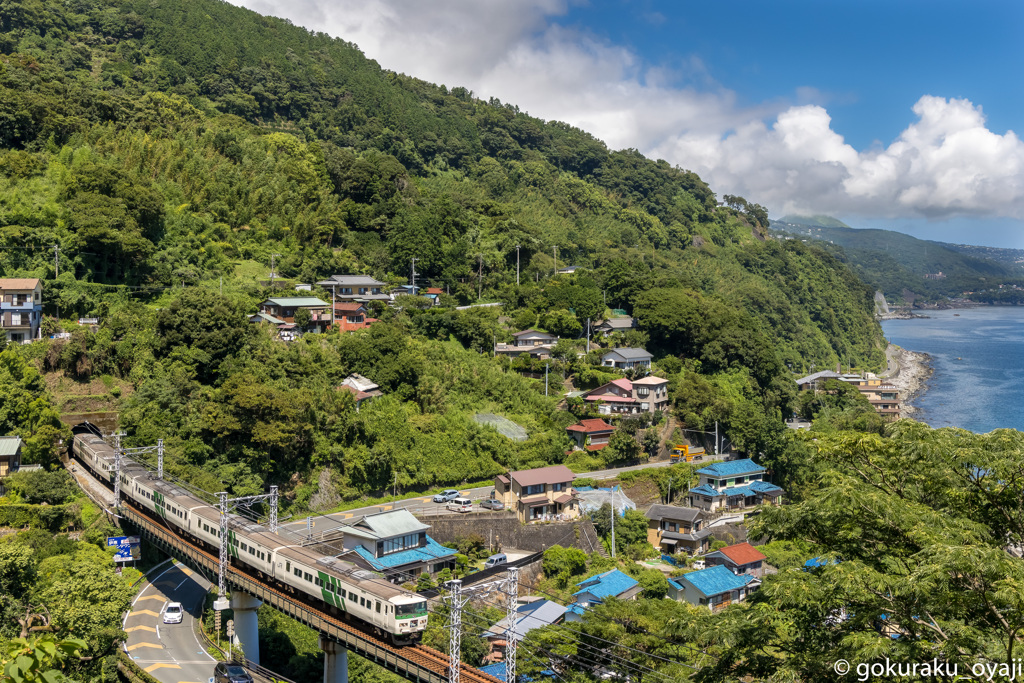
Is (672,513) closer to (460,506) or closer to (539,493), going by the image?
(539,493)

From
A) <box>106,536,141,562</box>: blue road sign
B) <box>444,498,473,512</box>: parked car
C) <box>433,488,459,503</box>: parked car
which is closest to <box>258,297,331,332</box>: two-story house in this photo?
<box>433,488,459,503</box>: parked car

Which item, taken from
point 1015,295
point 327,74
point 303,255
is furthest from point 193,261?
point 1015,295

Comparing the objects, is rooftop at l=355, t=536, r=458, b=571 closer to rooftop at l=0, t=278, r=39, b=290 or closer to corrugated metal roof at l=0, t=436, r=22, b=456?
corrugated metal roof at l=0, t=436, r=22, b=456

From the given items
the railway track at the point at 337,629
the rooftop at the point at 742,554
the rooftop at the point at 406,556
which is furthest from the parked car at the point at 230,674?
the rooftop at the point at 742,554

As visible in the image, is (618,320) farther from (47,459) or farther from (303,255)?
(47,459)

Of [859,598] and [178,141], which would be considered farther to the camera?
[178,141]

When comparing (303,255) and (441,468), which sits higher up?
(303,255)

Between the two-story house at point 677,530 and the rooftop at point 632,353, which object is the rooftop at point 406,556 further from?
the rooftop at point 632,353
